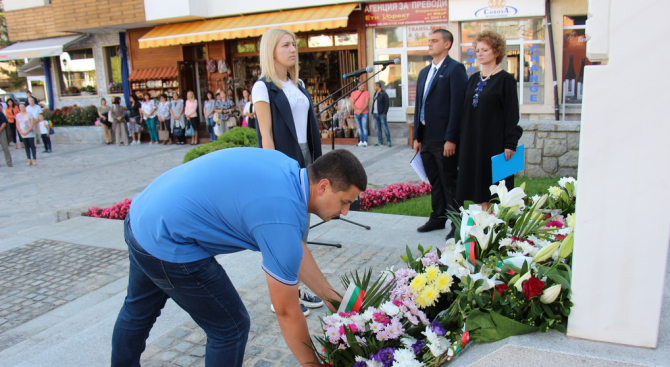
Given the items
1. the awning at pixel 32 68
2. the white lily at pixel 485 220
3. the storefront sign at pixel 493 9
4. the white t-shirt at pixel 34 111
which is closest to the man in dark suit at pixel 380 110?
the storefront sign at pixel 493 9

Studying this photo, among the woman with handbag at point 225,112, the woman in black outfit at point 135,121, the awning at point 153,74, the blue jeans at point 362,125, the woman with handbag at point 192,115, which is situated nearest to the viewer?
the blue jeans at point 362,125

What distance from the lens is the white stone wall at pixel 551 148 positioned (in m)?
7.77

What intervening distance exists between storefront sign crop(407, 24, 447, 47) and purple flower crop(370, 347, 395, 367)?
13.8 m

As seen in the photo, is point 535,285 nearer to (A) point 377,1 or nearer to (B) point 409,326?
(B) point 409,326

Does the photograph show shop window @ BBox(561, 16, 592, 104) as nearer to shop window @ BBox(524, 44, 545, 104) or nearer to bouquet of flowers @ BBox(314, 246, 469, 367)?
shop window @ BBox(524, 44, 545, 104)

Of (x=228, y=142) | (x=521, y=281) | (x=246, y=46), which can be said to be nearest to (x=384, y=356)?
(x=521, y=281)

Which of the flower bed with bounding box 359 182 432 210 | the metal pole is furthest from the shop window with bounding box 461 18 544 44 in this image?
the flower bed with bounding box 359 182 432 210

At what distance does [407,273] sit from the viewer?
2.60 metres

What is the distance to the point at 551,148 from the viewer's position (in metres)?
7.89

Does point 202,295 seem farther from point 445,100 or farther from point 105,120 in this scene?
point 105,120

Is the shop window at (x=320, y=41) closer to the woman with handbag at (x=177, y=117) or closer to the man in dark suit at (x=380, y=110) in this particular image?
the man in dark suit at (x=380, y=110)

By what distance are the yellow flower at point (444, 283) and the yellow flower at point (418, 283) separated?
6cm

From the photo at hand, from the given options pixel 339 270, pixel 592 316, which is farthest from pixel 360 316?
pixel 339 270

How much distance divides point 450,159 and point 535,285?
2.97m
